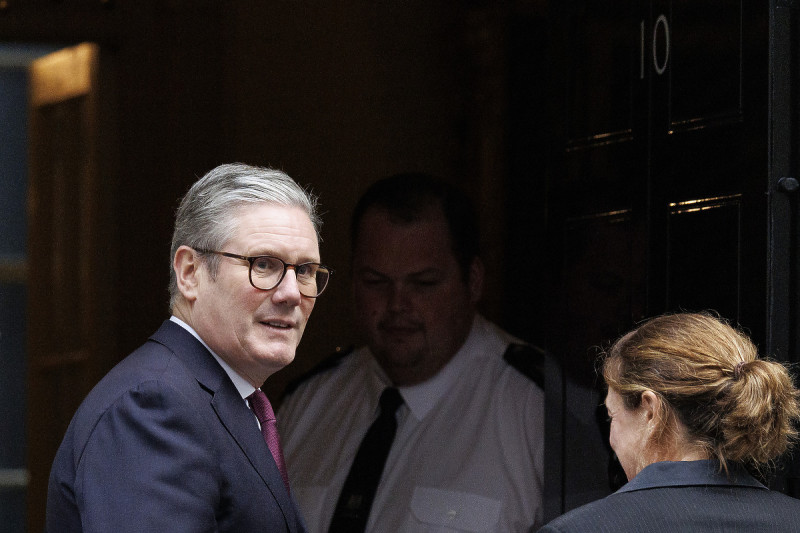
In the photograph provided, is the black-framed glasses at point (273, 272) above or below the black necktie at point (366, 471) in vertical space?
above

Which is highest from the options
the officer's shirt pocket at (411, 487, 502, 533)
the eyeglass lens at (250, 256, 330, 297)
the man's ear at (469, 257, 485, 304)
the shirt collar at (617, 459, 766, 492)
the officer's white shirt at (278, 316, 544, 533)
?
the eyeglass lens at (250, 256, 330, 297)

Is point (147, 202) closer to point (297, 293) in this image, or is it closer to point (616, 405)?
point (297, 293)

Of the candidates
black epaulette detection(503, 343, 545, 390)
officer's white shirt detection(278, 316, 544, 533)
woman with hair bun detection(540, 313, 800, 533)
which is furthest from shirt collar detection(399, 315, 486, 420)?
woman with hair bun detection(540, 313, 800, 533)

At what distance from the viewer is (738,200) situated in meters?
2.72

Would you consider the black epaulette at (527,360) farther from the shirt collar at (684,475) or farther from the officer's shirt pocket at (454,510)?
the shirt collar at (684,475)

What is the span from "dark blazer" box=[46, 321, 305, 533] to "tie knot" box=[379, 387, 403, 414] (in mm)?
1754

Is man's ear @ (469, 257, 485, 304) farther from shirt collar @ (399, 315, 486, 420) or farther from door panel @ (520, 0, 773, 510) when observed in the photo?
door panel @ (520, 0, 773, 510)

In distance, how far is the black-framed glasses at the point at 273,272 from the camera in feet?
6.92

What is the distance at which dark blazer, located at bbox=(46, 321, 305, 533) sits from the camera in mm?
1798

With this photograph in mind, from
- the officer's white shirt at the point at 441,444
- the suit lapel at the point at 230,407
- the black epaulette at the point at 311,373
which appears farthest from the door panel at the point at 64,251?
the suit lapel at the point at 230,407

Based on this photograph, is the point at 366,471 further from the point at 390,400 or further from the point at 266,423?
the point at 266,423

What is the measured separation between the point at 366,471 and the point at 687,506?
6.60 ft

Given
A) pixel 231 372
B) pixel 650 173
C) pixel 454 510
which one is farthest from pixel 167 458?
pixel 454 510

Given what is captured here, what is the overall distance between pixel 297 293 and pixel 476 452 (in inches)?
65.8
